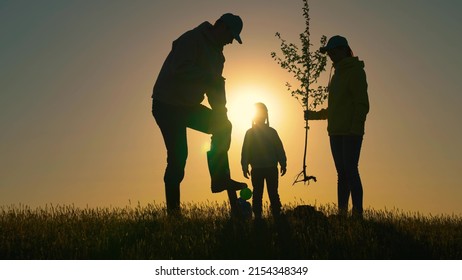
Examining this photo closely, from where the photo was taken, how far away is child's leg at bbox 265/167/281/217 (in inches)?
498

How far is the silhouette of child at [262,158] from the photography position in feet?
41.5

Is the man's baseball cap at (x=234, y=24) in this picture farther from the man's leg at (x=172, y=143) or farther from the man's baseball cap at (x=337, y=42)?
the man's baseball cap at (x=337, y=42)

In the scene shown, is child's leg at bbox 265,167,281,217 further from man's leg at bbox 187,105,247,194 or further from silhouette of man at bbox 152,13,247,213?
man's leg at bbox 187,105,247,194

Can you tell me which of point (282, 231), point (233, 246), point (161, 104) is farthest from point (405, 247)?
point (161, 104)

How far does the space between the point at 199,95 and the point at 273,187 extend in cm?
263

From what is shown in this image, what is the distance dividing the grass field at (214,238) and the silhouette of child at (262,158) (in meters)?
0.86

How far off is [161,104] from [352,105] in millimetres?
3320

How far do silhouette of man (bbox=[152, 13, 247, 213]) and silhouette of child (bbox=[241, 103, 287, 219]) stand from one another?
1.60m

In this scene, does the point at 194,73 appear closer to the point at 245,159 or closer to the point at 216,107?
the point at 216,107

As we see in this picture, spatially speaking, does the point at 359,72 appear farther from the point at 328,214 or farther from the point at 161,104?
the point at 161,104

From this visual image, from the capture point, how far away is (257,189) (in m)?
12.6

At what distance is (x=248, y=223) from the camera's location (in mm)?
10820

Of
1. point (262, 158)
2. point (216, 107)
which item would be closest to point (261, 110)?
point (262, 158)

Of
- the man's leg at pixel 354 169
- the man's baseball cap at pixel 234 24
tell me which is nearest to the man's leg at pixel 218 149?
the man's baseball cap at pixel 234 24
